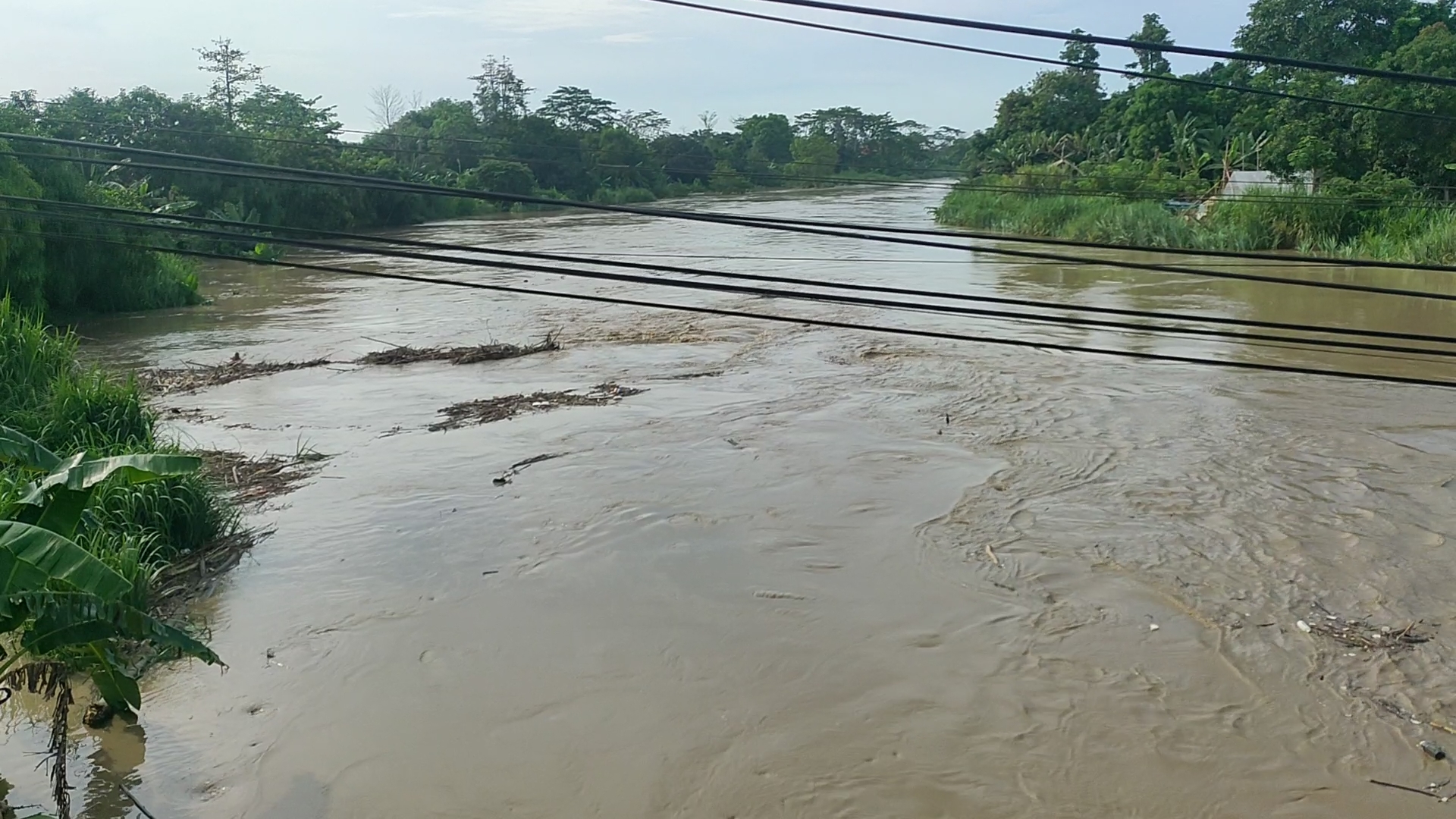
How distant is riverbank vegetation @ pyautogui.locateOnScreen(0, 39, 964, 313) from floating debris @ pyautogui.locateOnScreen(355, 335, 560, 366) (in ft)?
9.56

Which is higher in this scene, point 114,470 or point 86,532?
point 114,470

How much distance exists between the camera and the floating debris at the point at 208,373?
13.6 m

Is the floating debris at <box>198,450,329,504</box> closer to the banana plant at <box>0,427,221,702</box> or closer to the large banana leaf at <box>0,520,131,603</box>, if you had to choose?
the banana plant at <box>0,427,221,702</box>

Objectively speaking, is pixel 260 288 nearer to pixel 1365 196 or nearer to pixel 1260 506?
pixel 1260 506

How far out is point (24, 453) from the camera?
3947 millimetres

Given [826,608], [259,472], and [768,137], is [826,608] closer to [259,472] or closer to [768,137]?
[259,472]

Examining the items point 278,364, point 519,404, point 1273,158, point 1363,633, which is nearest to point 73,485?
point 1363,633

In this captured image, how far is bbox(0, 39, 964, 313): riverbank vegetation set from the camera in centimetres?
1781

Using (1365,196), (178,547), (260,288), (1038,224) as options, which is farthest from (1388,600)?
(1038,224)

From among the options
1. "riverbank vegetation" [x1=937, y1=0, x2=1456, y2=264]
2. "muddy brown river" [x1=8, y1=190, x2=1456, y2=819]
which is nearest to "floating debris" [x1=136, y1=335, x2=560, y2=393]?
"muddy brown river" [x1=8, y1=190, x2=1456, y2=819]

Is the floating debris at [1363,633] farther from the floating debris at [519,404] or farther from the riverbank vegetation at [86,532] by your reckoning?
the floating debris at [519,404]

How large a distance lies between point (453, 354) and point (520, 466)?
6225 millimetres

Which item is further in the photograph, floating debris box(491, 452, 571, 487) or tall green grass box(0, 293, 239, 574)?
floating debris box(491, 452, 571, 487)

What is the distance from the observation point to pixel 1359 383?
12.6m
